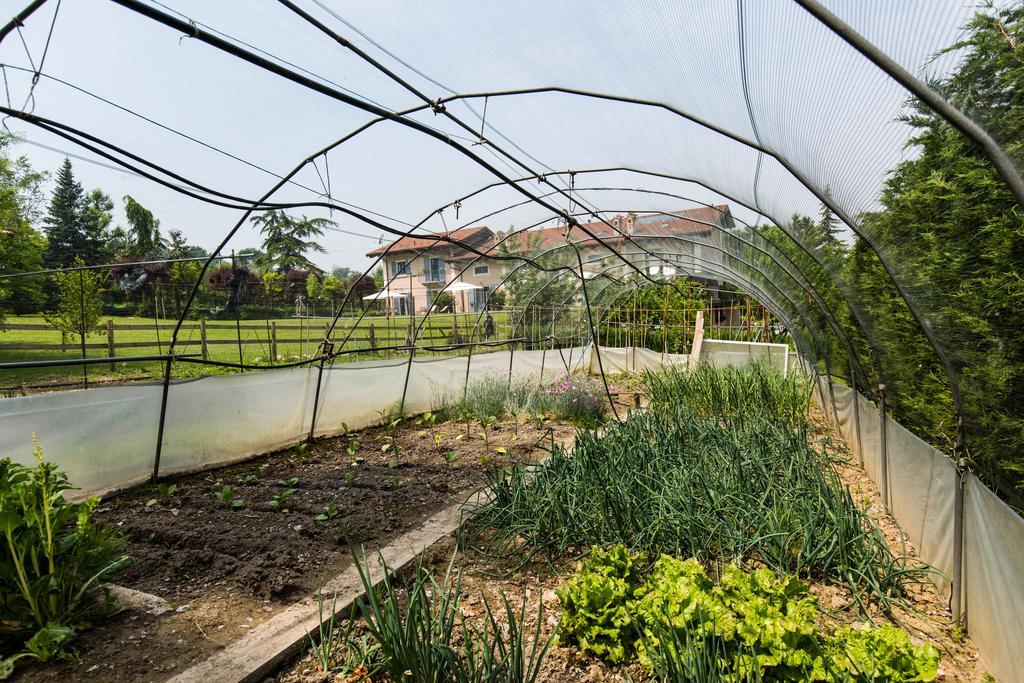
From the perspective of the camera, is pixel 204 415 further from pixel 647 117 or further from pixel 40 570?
pixel 647 117

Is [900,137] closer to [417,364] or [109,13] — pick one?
[109,13]

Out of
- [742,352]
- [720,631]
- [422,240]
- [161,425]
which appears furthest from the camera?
[742,352]

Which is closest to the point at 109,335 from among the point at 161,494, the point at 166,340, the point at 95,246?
the point at 166,340

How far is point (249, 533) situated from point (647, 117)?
3.52 meters

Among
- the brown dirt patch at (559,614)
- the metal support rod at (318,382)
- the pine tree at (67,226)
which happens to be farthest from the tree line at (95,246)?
the brown dirt patch at (559,614)

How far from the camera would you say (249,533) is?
3.10 meters

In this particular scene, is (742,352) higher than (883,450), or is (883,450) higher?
(742,352)

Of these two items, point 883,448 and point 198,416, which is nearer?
point 883,448

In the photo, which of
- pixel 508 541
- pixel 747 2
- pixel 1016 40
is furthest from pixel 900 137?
pixel 508 541

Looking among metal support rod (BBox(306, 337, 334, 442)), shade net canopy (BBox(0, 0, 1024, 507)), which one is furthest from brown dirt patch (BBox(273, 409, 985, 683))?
metal support rod (BBox(306, 337, 334, 442))

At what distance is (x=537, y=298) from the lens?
1005 cm

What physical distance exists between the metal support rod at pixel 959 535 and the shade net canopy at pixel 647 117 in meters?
0.04

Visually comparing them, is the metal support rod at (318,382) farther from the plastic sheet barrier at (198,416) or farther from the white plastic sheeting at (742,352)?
the white plastic sheeting at (742,352)

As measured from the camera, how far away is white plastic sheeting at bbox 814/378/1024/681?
169 centimetres
